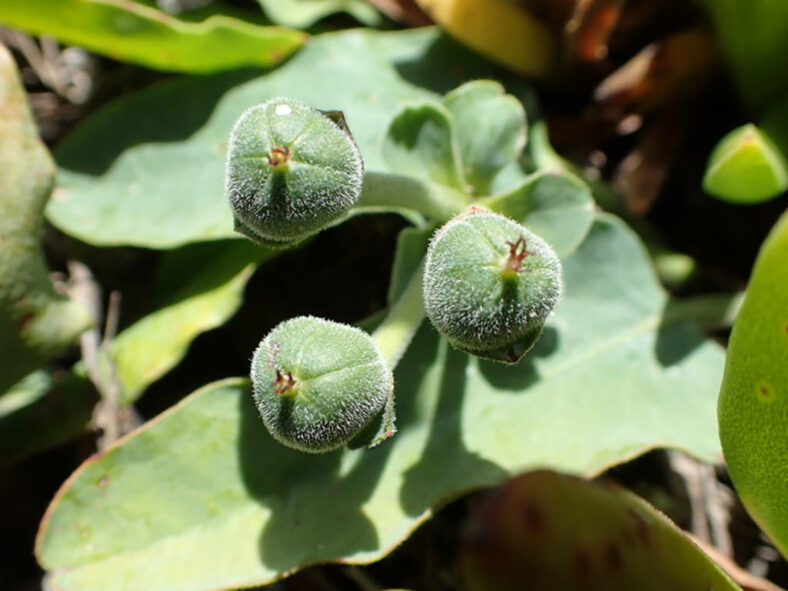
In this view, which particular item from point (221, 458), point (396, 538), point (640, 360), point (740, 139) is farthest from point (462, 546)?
point (740, 139)

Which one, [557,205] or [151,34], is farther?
[151,34]

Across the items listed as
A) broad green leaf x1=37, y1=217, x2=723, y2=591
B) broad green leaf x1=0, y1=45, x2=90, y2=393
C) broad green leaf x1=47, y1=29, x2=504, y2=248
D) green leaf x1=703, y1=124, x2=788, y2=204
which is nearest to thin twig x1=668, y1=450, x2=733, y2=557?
broad green leaf x1=37, y1=217, x2=723, y2=591

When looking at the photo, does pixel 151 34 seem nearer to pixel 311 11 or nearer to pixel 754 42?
pixel 311 11

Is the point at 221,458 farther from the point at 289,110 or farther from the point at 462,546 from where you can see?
the point at 289,110

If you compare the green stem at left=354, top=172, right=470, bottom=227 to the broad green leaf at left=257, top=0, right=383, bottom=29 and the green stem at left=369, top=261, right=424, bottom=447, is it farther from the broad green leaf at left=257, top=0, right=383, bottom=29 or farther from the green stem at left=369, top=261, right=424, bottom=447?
the broad green leaf at left=257, top=0, right=383, bottom=29

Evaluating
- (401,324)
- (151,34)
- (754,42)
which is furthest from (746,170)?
(151,34)

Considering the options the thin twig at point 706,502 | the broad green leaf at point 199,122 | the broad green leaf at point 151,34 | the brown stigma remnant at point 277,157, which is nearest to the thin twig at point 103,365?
the broad green leaf at point 199,122
